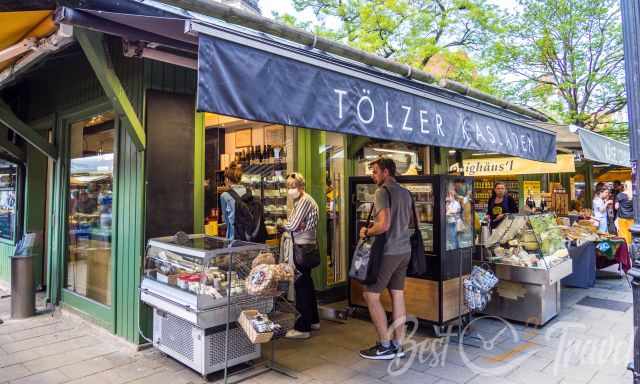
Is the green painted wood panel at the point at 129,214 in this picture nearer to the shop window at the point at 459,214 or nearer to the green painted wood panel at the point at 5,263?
the shop window at the point at 459,214

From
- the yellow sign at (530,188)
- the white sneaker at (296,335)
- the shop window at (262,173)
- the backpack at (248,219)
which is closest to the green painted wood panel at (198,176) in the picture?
the backpack at (248,219)

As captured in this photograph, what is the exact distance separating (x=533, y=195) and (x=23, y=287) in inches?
522

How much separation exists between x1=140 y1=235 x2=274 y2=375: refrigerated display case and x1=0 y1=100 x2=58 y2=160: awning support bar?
8.35 ft

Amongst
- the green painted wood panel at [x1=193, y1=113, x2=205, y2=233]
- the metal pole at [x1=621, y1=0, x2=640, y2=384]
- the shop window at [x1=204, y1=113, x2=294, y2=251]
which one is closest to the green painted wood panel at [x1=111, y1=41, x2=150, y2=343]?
the green painted wood panel at [x1=193, y1=113, x2=205, y2=233]

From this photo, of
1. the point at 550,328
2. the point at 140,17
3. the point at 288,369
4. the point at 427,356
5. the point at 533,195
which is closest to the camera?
the point at 140,17

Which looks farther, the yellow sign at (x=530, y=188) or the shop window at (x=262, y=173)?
the yellow sign at (x=530, y=188)

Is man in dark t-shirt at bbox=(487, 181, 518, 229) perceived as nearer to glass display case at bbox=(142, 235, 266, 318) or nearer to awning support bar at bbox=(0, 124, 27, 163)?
glass display case at bbox=(142, 235, 266, 318)

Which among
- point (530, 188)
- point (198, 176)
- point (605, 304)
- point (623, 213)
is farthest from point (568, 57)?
point (198, 176)

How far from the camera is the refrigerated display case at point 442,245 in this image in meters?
4.44

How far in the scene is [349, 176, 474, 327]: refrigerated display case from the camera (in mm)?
4441

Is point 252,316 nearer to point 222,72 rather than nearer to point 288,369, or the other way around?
Answer: point 288,369

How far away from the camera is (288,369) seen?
12.0 feet

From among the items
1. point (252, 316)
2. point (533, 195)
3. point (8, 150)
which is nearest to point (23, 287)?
point (8, 150)

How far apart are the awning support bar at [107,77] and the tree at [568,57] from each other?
14.4 metres
